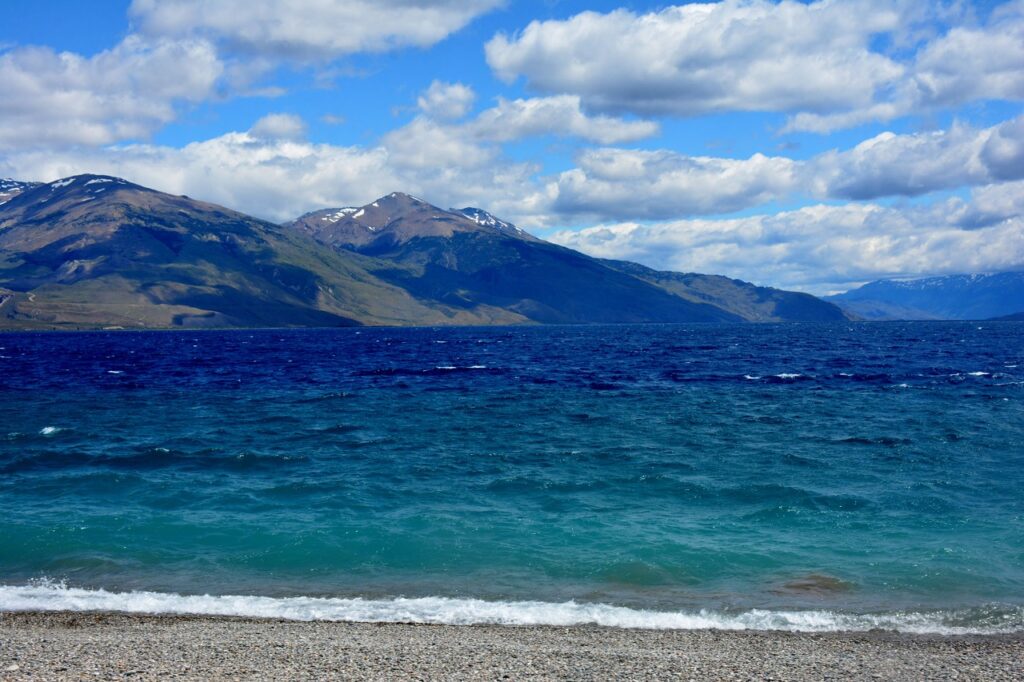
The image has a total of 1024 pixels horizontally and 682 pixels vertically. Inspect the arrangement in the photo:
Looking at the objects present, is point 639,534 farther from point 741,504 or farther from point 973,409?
point 973,409

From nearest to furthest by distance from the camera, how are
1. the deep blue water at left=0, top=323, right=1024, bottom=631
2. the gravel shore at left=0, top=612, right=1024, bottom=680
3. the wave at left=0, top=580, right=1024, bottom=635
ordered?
the gravel shore at left=0, top=612, right=1024, bottom=680 → the wave at left=0, top=580, right=1024, bottom=635 → the deep blue water at left=0, top=323, right=1024, bottom=631

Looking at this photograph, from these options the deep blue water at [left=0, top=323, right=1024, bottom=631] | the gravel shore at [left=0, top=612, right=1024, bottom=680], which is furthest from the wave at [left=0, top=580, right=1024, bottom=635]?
the gravel shore at [left=0, top=612, right=1024, bottom=680]

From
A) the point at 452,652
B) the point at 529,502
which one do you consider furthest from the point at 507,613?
the point at 529,502

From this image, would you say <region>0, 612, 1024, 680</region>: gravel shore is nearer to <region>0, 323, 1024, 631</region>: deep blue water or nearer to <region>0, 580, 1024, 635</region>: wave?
<region>0, 580, 1024, 635</region>: wave

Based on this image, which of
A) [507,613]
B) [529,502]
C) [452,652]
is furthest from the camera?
[529,502]

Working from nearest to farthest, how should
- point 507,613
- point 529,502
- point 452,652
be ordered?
1. point 452,652
2. point 507,613
3. point 529,502

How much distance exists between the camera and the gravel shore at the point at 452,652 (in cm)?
1814

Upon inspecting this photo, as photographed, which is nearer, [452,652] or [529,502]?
[452,652]

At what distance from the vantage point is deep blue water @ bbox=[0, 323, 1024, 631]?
1055 inches

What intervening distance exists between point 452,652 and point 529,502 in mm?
18593

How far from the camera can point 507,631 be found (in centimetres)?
2245

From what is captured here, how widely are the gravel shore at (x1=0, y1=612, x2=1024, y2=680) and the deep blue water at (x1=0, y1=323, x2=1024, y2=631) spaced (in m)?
2.03

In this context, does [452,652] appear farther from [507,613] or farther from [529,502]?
[529,502]

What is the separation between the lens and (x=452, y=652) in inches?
782
